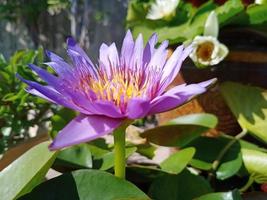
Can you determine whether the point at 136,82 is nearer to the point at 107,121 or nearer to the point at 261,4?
the point at 107,121

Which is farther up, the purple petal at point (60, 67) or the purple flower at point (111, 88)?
the purple petal at point (60, 67)

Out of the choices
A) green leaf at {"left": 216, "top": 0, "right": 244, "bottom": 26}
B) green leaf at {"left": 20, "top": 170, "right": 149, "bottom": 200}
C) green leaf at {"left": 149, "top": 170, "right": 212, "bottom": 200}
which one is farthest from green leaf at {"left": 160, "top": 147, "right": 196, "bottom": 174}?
green leaf at {"left": 216, "top": 0, "right": 244, "bottom": 26}

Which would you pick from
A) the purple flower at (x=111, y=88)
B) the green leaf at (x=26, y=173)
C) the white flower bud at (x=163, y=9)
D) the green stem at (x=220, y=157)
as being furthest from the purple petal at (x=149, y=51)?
the white flower bud at (x=163, y=9)

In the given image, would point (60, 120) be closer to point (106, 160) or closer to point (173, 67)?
point (106, 160)

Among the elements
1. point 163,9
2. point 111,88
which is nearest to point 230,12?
point 163,9

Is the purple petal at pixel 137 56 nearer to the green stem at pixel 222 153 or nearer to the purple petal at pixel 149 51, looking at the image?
the purple petal at pixel 149 51

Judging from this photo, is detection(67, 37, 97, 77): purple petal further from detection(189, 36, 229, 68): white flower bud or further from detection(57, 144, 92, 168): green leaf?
detection(189, 36, 229, 68): white flower bud
